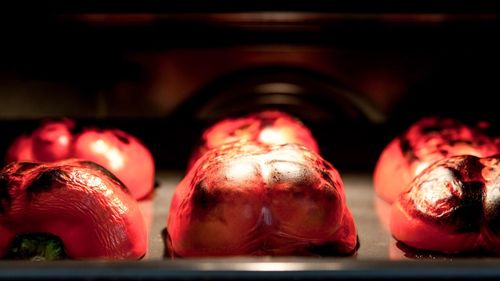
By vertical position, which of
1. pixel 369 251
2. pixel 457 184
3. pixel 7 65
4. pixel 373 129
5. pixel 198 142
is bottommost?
pixel 369 251

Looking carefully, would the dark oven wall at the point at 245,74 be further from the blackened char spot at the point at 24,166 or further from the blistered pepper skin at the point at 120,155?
the blackened char spot at the point at 24,166

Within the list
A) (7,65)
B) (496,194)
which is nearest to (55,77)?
(7,65)

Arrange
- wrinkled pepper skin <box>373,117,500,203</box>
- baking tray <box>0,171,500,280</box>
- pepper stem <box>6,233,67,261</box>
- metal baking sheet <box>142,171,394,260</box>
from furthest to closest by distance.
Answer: wrinkled pepper skin <box>373,117,500,203</box> < metal baking sheet <box>142,171,394,260</box> < pepper stem <box>6,233,67,261</box> < baking tray <box>0,171,500,280</box>

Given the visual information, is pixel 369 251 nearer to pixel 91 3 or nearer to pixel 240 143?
pixel 240 143

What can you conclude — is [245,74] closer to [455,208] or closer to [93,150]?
[93,150]

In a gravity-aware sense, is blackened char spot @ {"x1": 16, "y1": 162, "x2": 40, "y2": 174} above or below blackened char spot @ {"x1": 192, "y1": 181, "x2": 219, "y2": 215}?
above

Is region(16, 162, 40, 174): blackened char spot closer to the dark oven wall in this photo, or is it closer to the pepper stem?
the pepper stem

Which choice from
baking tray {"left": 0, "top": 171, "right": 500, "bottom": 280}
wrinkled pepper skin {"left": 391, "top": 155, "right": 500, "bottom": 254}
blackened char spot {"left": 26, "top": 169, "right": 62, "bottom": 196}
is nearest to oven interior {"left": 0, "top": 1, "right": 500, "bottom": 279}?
wrinkled pepper skin {"left": 391, "top": 155, "right": 500, "bottom": 254}
